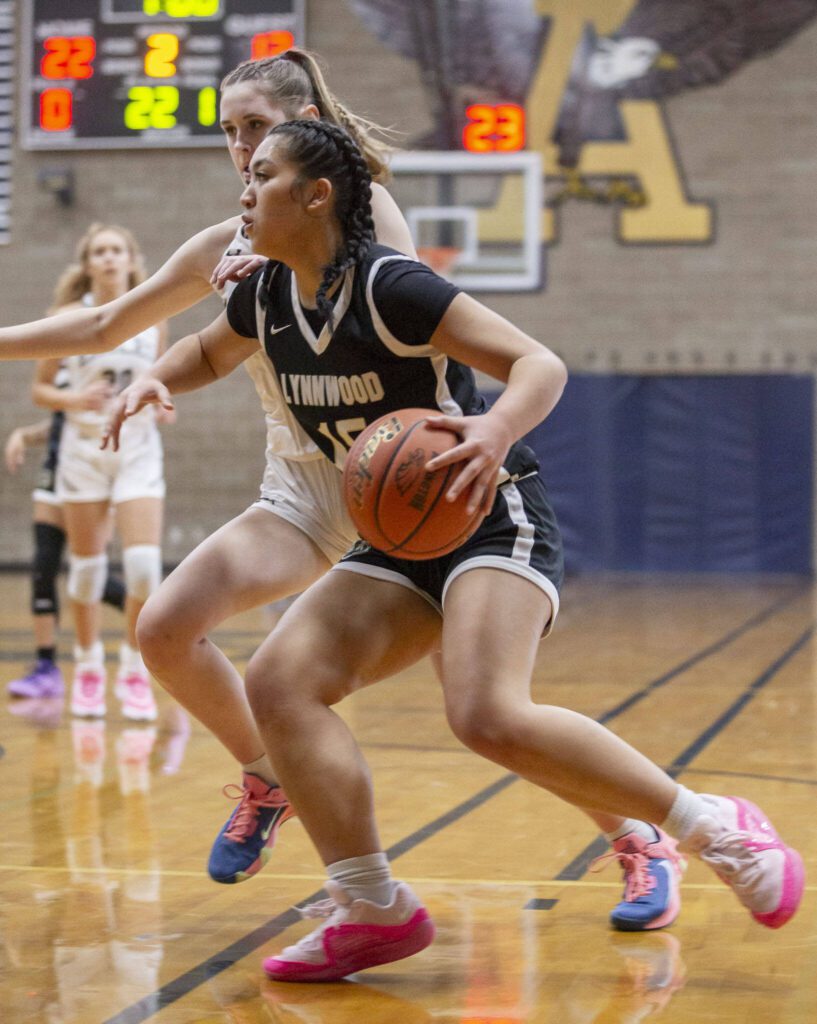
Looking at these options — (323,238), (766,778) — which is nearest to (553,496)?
(766,778)

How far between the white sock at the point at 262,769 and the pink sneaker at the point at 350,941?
464 mm

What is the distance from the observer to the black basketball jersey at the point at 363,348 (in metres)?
2.37

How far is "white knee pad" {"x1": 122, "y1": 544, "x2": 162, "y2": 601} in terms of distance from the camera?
5289mm

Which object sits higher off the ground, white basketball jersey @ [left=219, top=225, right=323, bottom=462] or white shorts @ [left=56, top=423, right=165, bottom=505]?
white basketball jersey @ [left=219, top=225, right=323, bottom=462]

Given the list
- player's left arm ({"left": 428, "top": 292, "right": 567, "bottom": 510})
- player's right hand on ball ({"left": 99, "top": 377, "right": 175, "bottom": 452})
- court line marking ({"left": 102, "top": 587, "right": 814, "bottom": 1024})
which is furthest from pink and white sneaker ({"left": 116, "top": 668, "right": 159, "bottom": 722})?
player's left arm ({"left": 428, "top": 292, "right": 567, "bottom": 510})

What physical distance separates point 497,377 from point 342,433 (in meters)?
0.34

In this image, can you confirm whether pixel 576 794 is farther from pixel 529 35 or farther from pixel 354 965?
pixel 529 35

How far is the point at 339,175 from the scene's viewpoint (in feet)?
8.15

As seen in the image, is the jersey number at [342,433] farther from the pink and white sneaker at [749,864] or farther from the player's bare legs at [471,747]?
the pink and white sneaker at [749,864]

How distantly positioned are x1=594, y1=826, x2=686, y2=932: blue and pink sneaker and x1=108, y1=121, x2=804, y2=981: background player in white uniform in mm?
291

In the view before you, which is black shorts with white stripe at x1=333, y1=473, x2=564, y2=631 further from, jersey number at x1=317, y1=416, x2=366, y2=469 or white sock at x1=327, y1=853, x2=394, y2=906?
white sock at x1=327, y1=853, x2=394, y2=906

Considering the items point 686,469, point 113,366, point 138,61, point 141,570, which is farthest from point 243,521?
point 686,469

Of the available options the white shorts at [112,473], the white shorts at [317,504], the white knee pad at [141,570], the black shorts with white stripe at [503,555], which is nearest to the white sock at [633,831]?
the black shorts with white stripe at [503,555]

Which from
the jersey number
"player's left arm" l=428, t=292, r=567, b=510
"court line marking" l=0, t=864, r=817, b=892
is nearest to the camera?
"player's left arm" l=428, t=292, r=567, b=510
